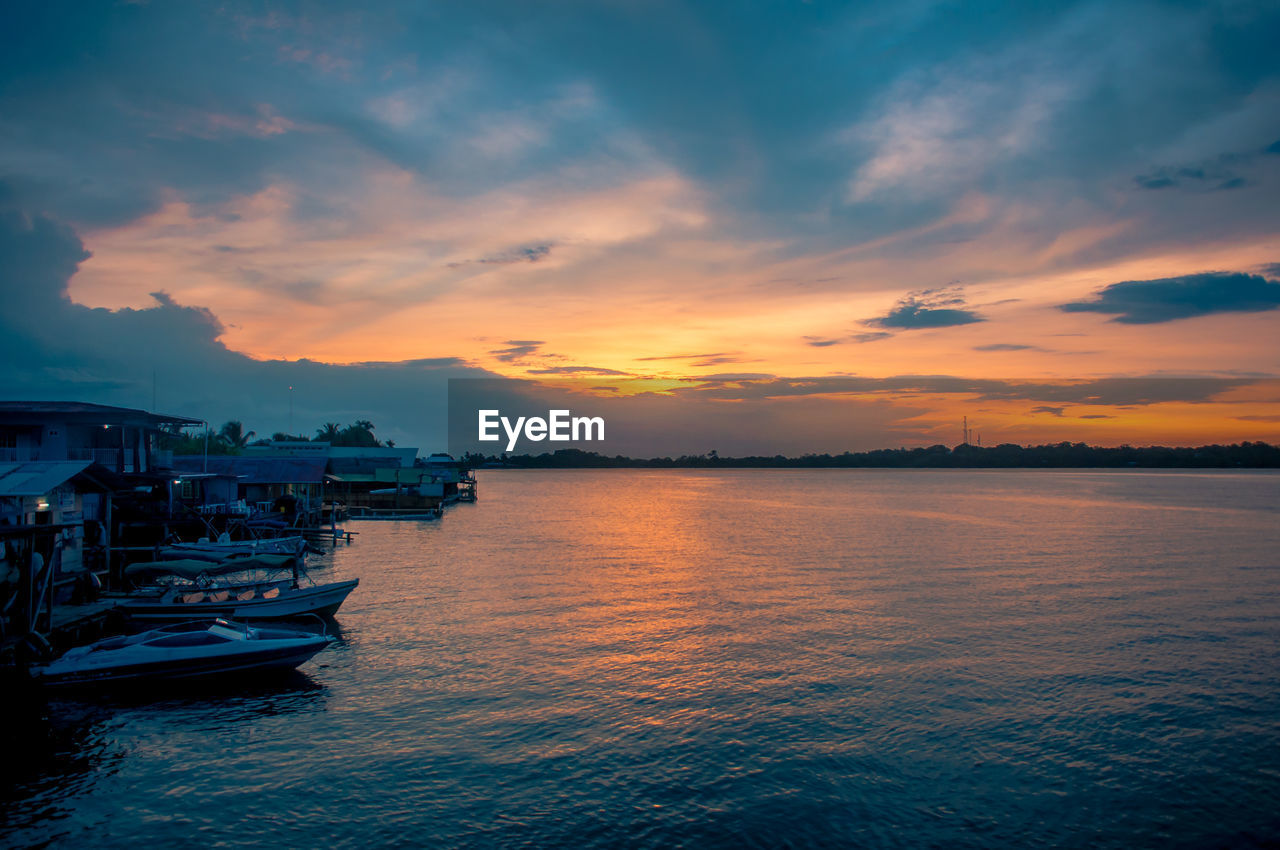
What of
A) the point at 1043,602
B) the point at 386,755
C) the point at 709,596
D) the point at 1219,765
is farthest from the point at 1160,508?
the point at 386,755

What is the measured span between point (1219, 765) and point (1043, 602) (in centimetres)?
2233

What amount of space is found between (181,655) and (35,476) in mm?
13471

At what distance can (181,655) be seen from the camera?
80.3 feet

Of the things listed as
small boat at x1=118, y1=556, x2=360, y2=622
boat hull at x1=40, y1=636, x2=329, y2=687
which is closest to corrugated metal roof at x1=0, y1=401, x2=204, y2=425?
small boat at x1=118, y1=556, x2=360, y2=622

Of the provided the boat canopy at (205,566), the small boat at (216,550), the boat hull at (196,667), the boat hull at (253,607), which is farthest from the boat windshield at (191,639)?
the small boat at (216,550)

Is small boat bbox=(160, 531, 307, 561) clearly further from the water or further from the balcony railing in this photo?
the balcony railing

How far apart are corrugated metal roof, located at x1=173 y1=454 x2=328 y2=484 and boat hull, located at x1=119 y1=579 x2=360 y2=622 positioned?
44.4 m

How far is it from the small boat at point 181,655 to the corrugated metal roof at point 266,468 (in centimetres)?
5240

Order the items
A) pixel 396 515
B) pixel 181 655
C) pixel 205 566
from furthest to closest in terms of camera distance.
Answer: pixel 396 515, pixel 205 566, pixel 181 655

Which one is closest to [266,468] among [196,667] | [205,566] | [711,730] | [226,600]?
[205,566]

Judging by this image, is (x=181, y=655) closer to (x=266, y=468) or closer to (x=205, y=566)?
(x=205, y=566)

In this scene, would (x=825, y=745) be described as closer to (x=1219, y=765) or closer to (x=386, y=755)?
(x=1219, y=765)

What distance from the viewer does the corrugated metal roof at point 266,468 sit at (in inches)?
2943

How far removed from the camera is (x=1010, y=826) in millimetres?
16531
